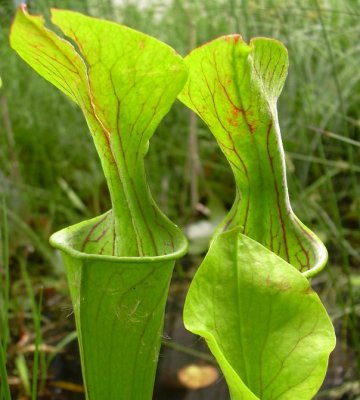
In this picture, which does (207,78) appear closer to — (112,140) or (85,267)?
(112,140)

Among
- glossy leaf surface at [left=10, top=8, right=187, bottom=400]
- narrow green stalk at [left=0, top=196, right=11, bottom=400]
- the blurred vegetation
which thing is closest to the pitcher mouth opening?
glossy leaf surface at [left=10, top=8, right=187, bottom=400]

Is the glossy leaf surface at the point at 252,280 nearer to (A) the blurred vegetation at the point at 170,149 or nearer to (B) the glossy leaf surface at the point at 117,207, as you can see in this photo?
(B) the glossy leaf surface at the point at 117,207

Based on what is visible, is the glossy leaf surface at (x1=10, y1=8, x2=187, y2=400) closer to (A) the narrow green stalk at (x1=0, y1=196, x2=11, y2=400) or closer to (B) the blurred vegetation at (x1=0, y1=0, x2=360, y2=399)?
(A) the narrow green stalk at (x1=0, y1=196, x2=11, y2=400)

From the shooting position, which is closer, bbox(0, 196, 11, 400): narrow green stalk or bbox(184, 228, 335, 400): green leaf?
bbox(184, 228, 335, 400): green leaf

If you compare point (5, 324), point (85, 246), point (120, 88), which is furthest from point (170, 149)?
point (120, 88)

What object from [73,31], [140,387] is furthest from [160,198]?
[73,31]

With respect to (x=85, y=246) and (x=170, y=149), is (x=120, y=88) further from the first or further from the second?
(x=170, y=149)
